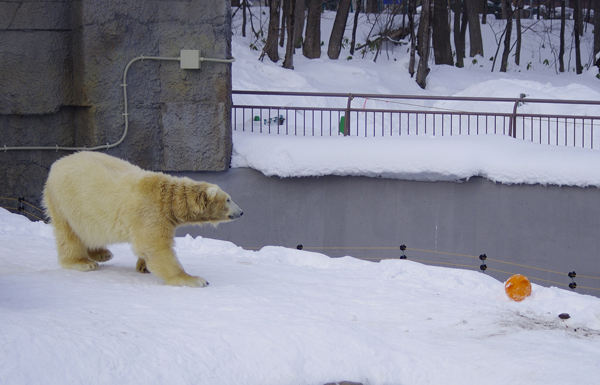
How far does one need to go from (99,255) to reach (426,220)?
16.6ft

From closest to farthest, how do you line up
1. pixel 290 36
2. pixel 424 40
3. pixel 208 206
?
pixel 208 206 < pixel 290 36 < pixel 424 40

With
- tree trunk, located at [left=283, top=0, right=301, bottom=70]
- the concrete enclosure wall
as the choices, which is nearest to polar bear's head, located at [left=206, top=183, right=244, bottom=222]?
the concrete enclosure wall

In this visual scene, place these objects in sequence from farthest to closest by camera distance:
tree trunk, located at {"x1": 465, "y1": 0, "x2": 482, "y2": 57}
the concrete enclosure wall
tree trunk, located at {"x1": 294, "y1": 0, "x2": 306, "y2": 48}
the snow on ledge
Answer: tree trunk, located at {"x1": 465, "y1": 0, "x2": 482, "y2": 57}, tree trunk, located at {"x1": 294, "y1": 0, "x2": 306, "y2": 48}, the concrete enclosure wall, the snow on ledge

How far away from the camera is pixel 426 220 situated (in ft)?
29.2

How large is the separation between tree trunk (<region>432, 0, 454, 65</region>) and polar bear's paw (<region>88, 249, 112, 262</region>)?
55.6 feet

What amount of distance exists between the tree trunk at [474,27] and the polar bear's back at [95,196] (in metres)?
20.0

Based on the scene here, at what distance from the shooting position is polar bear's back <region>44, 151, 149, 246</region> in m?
4.71

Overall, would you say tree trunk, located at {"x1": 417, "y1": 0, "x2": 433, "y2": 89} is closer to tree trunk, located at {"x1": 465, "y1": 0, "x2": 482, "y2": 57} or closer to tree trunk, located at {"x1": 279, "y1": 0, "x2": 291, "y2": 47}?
tree trunk, located at {"x1": 279, "y1": 0, "x2": 291, "y2": 47}

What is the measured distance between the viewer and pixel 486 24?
30.0 metres

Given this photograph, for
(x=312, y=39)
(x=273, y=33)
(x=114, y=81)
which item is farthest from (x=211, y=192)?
(x=312, y=39)

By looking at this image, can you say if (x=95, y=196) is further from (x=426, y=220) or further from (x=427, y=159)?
(x=426, y=220)

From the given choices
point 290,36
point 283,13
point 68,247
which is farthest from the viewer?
point 283,13

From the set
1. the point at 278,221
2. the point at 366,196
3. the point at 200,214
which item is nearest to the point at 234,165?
the point at 278,221

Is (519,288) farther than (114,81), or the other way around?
(114,81)
